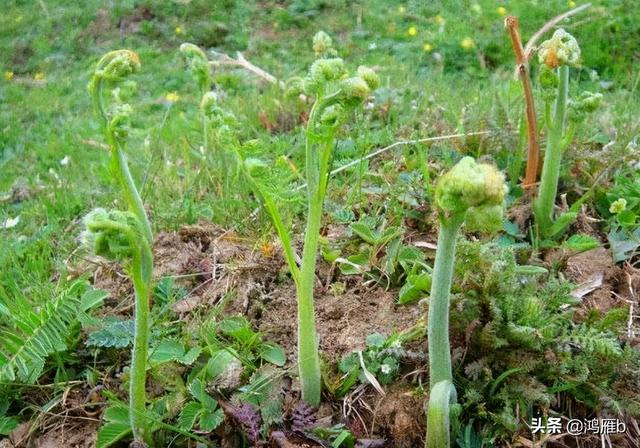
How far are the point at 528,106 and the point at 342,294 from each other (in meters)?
0.89

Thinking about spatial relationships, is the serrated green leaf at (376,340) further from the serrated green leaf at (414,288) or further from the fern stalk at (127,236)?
the fern stalk at (127,236)

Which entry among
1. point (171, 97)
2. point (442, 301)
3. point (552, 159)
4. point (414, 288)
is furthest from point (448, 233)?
point (171, 97)

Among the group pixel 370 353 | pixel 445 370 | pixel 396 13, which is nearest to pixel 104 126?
pixel 370 353

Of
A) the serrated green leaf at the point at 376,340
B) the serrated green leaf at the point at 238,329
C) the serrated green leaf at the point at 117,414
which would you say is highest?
the serrated green leaf at the point at 376,340

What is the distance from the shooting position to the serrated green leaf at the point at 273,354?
6.18 ft

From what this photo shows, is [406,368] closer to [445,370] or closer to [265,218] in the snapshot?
[445,370]

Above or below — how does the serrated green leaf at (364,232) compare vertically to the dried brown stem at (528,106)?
below

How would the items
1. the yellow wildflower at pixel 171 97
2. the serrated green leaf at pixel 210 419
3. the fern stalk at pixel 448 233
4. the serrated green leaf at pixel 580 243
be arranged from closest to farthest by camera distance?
the fern stalk at pixel 448 233 < the serrated green leaf at pixel 210 419 < the serrated green leaf at pixel 580 243 < the yellow wildflower at pixel 171 97

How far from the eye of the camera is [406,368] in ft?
6.00

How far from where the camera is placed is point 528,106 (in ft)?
7.57

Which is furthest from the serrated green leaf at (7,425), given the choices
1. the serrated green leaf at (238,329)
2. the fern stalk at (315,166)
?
the fern stalk at (315,166)

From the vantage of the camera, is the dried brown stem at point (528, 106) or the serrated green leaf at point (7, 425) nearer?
the serrated green leaf at point (7, 425)

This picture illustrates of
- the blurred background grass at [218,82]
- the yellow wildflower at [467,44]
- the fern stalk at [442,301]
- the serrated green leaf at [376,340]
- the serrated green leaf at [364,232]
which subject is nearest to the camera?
the fern stalk at [442,301]

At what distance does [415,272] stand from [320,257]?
1.19ft
